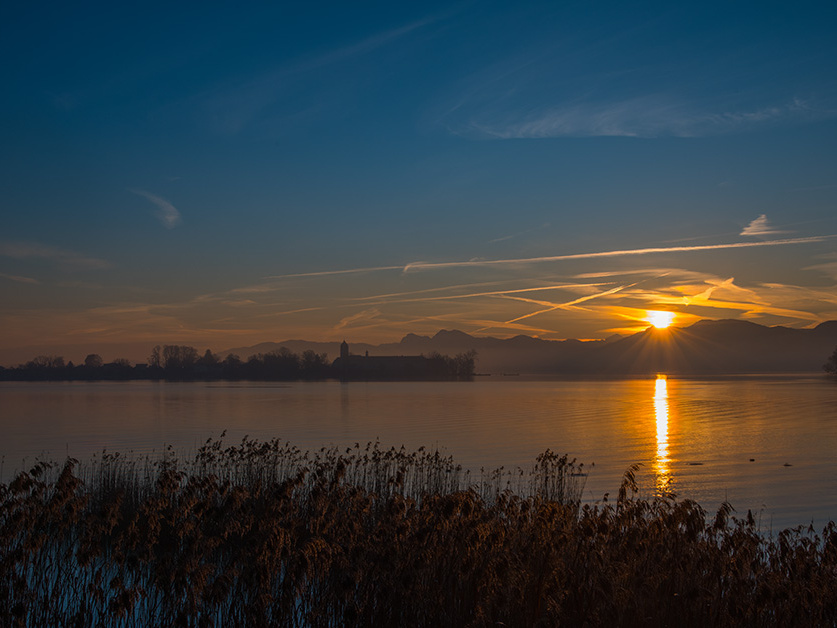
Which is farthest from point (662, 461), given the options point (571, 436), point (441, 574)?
point (441, 574)

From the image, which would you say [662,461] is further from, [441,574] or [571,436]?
[441,574]

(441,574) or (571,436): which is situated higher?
(441,574)

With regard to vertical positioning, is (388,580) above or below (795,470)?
above

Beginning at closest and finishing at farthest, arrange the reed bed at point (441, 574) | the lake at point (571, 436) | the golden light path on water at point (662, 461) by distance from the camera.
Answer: the reed bed at point (441, 574), the golden light path on water at point (662, 461), the lake at point (571, 436)

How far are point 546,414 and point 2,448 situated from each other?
133 feet

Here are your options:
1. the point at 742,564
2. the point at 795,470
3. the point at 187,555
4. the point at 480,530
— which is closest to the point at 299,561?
the point at 187,555

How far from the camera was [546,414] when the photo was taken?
61125 millimetres

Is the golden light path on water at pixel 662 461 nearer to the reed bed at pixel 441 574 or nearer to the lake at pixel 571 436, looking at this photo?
the lake at pixel 571 436

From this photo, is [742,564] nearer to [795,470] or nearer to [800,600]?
[800,600]

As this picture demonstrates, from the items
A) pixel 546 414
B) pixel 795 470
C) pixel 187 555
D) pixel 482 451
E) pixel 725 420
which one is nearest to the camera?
pixel 187 555

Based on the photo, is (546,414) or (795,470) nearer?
(795,470)

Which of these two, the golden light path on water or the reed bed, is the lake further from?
the reed bed

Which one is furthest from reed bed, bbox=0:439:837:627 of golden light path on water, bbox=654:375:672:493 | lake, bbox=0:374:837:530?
lake, bbox=0:374:837:530

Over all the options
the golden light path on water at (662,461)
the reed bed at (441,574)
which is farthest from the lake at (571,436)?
the reed bed at (441,574)
